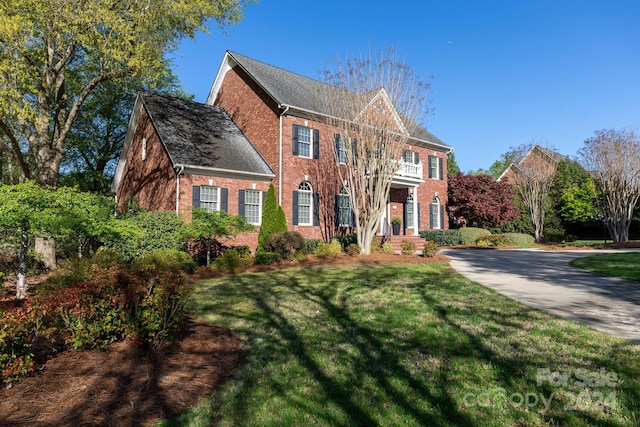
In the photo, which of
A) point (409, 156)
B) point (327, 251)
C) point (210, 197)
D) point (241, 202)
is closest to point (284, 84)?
point (241, 202)

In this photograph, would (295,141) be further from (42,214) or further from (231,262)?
(42,214)

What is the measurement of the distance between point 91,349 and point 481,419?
4.85 m

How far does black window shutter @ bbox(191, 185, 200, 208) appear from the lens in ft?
52.7

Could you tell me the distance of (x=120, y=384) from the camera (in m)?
3.94

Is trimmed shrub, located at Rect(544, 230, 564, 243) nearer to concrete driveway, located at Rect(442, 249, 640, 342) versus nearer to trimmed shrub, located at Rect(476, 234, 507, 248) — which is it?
trimmed shrub, located at Rect(476, 234, 507, 248)

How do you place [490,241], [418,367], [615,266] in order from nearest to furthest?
[418,367] < [615,266] < [490,241]

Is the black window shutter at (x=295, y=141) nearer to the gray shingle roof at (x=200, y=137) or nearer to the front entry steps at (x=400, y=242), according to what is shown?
the gray shingle roof at (x=200, y=137)

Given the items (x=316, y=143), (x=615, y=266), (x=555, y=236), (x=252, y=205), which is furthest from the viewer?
(x=555, y=236)

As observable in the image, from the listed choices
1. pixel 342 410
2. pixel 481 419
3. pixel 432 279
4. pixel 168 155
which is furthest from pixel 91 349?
pixel 168 155

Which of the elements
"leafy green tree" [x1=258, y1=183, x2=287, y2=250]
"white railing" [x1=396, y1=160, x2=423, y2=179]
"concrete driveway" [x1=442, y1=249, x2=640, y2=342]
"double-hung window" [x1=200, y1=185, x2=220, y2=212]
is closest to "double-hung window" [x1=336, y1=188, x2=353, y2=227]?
"white railing" [x1=396, y1=160, x2=423, y2=179]

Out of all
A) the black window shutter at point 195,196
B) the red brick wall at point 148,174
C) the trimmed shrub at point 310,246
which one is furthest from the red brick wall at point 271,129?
the red brick wall at point 148,174

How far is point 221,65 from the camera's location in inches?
882

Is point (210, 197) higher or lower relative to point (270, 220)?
higher

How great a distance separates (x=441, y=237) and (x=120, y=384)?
75.0 feet
